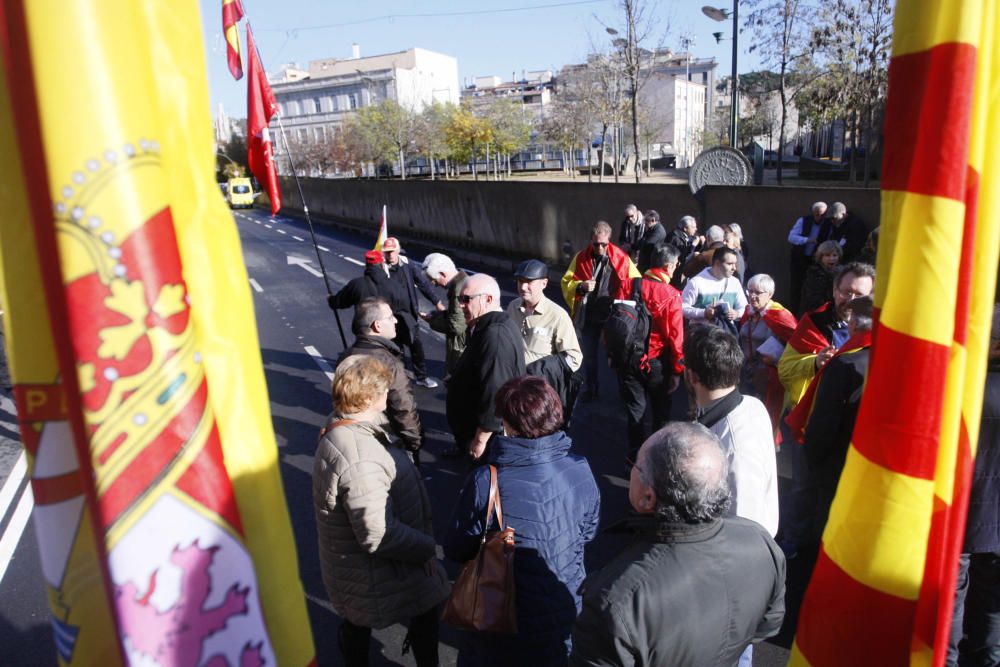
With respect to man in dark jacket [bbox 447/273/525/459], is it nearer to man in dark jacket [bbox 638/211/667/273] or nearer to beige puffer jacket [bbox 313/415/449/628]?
beige puffer jacket [bbox 313/415/449/628]

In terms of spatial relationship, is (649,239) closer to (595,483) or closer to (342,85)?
(595,483)

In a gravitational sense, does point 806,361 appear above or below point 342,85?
below

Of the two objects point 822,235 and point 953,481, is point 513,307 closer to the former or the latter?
point 953,481

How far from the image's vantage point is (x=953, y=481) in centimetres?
122

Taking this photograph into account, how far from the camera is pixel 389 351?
441 centimetres

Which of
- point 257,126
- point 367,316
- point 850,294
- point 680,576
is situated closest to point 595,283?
point 367,316

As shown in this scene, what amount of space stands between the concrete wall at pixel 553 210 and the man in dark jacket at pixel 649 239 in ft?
4.51

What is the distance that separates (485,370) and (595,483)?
1.42 metres

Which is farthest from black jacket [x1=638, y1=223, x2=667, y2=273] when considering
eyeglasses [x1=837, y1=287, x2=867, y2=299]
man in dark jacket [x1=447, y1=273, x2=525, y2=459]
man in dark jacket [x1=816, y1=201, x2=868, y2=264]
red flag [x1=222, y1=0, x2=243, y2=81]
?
eyeglasses [x1=837, y1=287, x2=867, y2=299]

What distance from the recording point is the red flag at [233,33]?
18.8 ft

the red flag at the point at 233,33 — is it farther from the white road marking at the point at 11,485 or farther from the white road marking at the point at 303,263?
the white road marking at the point at 303,263

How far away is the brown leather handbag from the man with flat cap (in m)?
2.38

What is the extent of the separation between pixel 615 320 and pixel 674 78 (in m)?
63.6

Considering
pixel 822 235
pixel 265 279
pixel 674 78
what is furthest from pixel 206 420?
pixel 674 78
